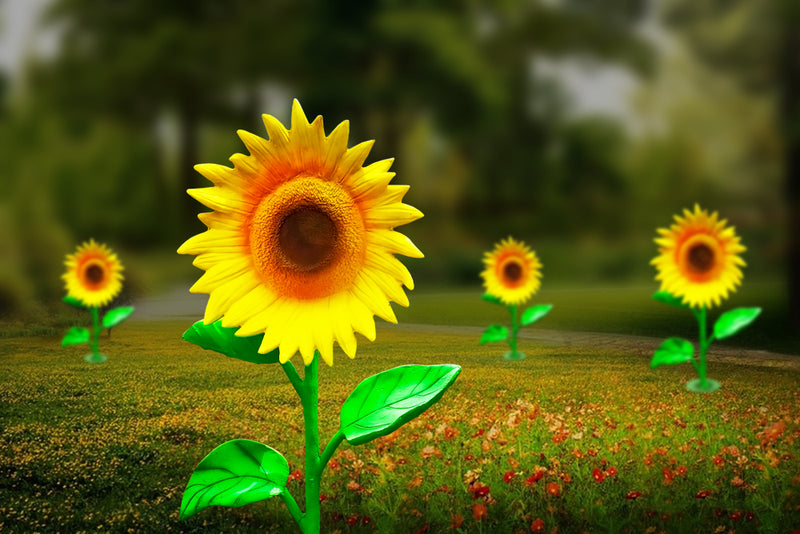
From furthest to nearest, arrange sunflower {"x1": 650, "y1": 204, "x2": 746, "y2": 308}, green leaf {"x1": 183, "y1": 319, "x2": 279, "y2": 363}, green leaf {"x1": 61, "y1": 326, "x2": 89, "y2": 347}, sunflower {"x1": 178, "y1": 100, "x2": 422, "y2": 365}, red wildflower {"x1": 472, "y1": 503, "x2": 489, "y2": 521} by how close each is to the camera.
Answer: sunflower {"x1": 650, "y1": 204, "x2": 746, "y2": 308}, green leaf {"x1": 61, "y1": 326, "x2": 89, "y2": 347}, red wildflower {"x1": 472, "y1": 503, "x2": 489, "y2": 521}, green leaf {"x1": 183, "y1": 319, "x2": 279, "y2": 363}, sunflower {"x1": 178, "y1": 100, "x2": 422, "y2": 365}

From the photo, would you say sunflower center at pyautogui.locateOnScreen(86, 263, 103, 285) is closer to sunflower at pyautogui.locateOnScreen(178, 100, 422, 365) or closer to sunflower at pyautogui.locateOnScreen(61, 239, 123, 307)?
sunflower at pyautogui.locateOnScreen(61, 239, 123, 307)

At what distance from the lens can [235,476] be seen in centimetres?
121

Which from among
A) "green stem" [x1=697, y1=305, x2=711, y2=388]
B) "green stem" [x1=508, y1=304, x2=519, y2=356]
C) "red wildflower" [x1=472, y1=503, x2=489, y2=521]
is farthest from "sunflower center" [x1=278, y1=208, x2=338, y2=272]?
"green stem" [x1=697, y1=305, x2=711, y2=388]

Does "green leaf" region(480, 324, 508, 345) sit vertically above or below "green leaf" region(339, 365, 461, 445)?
above

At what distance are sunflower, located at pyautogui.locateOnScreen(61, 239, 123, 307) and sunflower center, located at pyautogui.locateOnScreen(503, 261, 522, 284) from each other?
89cm

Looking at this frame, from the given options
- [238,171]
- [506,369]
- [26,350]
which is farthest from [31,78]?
[506,369]

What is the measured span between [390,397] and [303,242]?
12.5 inches

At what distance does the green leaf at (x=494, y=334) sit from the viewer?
1.75m

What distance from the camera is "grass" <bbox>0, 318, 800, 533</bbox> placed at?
4.92 ft

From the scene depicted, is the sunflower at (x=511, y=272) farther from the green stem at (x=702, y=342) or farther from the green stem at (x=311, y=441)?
the green stem at (x=311, y=441)

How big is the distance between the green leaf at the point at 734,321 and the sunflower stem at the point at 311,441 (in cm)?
109

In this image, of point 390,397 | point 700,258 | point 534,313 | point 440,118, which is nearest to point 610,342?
point 534,313

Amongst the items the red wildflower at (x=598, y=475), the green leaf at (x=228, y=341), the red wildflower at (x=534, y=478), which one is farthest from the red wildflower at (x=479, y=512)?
the green leaf at (x=228, y=341)

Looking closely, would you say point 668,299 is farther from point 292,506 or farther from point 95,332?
point 95,332
